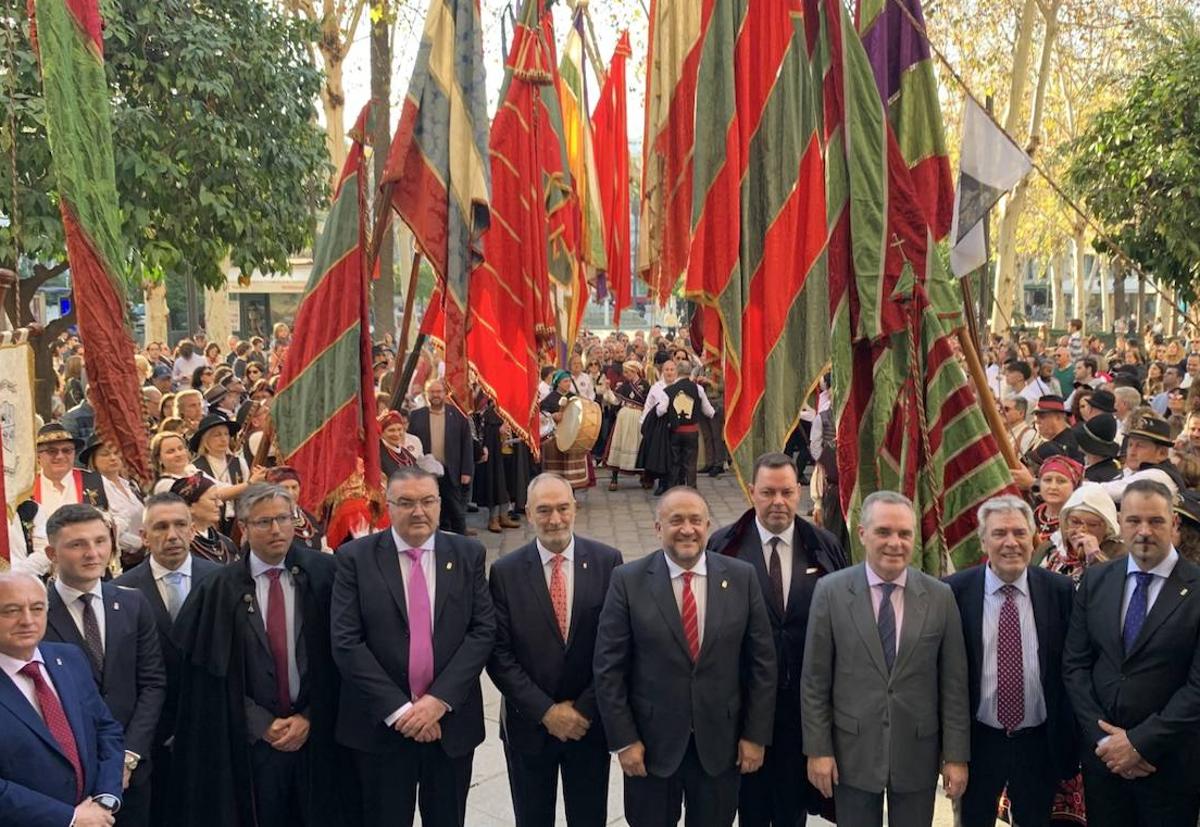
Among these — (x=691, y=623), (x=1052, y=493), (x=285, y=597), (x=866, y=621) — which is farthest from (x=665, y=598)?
(x=1052, y=493)

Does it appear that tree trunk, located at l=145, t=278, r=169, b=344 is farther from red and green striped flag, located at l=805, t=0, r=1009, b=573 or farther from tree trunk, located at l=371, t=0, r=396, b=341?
red and green striped flag, located at l=805, t=0, r=1009, b=573

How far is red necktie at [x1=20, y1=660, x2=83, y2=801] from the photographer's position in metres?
4.21

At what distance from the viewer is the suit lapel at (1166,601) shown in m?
4.56

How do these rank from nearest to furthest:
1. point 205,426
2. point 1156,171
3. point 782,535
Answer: point 782,535 → point 205,426 → point 1156,171

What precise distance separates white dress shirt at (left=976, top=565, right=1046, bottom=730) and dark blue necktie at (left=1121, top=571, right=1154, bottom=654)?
1.16ft

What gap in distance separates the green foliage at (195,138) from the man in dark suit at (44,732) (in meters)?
6.26

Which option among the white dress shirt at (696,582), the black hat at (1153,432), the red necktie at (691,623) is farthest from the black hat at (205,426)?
the black hat at (1153,432)

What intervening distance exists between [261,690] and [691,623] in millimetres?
1849

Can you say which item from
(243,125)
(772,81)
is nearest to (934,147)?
(772,81)

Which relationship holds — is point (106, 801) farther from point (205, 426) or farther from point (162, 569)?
point (205, 426)

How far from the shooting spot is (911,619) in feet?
15.3

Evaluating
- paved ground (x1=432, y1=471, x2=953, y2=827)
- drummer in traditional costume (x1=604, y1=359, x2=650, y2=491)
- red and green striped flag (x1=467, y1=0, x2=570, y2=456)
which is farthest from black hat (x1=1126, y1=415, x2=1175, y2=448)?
drummer in traditional costume (x1=604, y1=359, x2=650, y2=491)

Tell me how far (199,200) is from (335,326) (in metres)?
5.44

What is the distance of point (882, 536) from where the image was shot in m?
4.64
